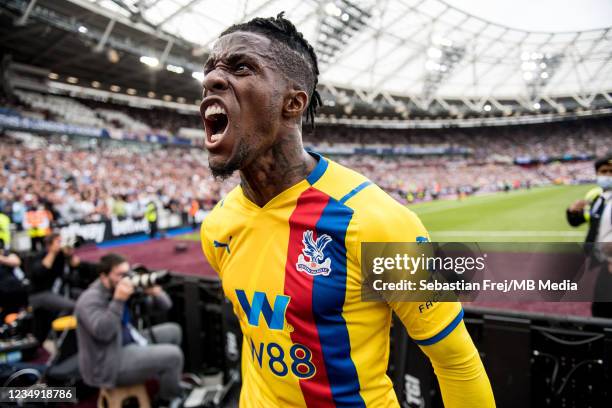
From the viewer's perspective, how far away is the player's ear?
1.25 meters

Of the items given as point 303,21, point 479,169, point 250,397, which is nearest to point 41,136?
point 303,21

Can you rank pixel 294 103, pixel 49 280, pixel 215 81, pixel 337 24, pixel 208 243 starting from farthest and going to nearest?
1. pixel 337 24
2. pixel 49 280
3. pixel 208 243
4. pixel 294 103
5. pixel 215 81

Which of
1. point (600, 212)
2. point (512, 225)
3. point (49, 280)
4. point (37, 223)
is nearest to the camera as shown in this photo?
point (600, 212)

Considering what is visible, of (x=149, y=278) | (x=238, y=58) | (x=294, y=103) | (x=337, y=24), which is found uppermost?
(x=337, y=24)

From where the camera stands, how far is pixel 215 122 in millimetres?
1238

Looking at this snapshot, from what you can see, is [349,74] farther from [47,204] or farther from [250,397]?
[250,397]

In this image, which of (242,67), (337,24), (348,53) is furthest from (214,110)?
(348,53)

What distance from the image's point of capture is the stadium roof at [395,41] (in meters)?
19.2

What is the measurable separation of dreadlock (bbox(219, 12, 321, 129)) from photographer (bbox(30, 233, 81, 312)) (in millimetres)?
5408

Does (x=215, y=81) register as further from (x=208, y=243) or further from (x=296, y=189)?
(x=208, y=243)

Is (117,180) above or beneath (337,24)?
beneath

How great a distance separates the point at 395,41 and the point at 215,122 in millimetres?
33566

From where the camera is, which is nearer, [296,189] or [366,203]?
[366,203]

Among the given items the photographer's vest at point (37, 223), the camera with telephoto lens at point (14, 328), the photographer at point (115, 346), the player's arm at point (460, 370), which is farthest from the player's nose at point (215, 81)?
the photographer's vest at point (37, 223)
